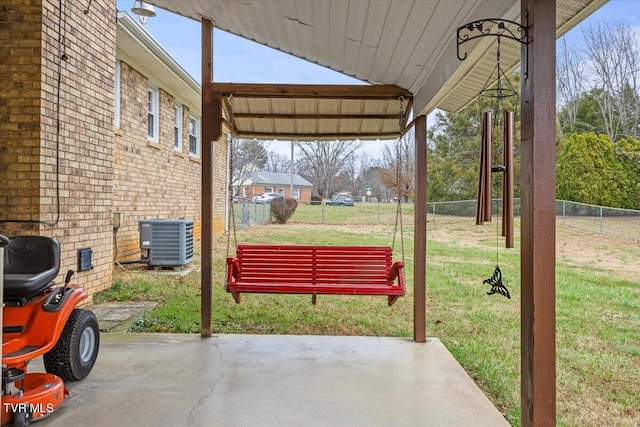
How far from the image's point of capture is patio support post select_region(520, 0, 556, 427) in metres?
1.93

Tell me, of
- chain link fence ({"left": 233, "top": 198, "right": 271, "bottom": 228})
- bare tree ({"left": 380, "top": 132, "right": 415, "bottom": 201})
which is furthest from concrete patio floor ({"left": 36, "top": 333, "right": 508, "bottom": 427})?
chain link fence ({"left": 233, "top": 198, "right": 271, "bottom": 228})

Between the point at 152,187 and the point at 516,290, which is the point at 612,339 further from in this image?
the point at 152,187

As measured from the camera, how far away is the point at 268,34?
3949 millimetres

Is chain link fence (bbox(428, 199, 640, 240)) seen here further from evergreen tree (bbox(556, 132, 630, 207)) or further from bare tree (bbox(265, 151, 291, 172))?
bare tree (bbox(265, 151, 291, 172))

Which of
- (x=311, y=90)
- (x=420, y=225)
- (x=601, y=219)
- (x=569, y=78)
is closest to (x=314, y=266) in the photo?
(x=420, y=225)

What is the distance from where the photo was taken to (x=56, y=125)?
4.48m

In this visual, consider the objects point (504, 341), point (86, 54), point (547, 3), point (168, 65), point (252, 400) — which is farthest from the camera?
point (168, 65)

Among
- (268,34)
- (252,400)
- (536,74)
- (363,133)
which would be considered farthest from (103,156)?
(536,74)

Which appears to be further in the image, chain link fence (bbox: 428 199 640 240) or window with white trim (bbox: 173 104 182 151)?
chain link fence (bbox: 428 199 640 240)

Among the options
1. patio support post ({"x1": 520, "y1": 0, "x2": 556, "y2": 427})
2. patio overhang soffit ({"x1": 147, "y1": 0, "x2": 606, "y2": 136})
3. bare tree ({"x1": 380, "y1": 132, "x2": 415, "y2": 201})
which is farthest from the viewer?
bare tree ({"x1": 380, "y1": 132, "x2": 415, "y2": 201})

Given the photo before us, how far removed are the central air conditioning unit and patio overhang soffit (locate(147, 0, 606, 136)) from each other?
3335 millimetres

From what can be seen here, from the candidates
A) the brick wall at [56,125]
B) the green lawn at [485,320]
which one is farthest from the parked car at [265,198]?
the brick wall at [56,125]

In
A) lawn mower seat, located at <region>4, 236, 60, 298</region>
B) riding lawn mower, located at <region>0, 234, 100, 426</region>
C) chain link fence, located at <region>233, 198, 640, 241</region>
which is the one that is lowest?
riding lawn mower, located at <region>0, 234, 100, 426</region>

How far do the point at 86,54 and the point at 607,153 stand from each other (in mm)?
14968
